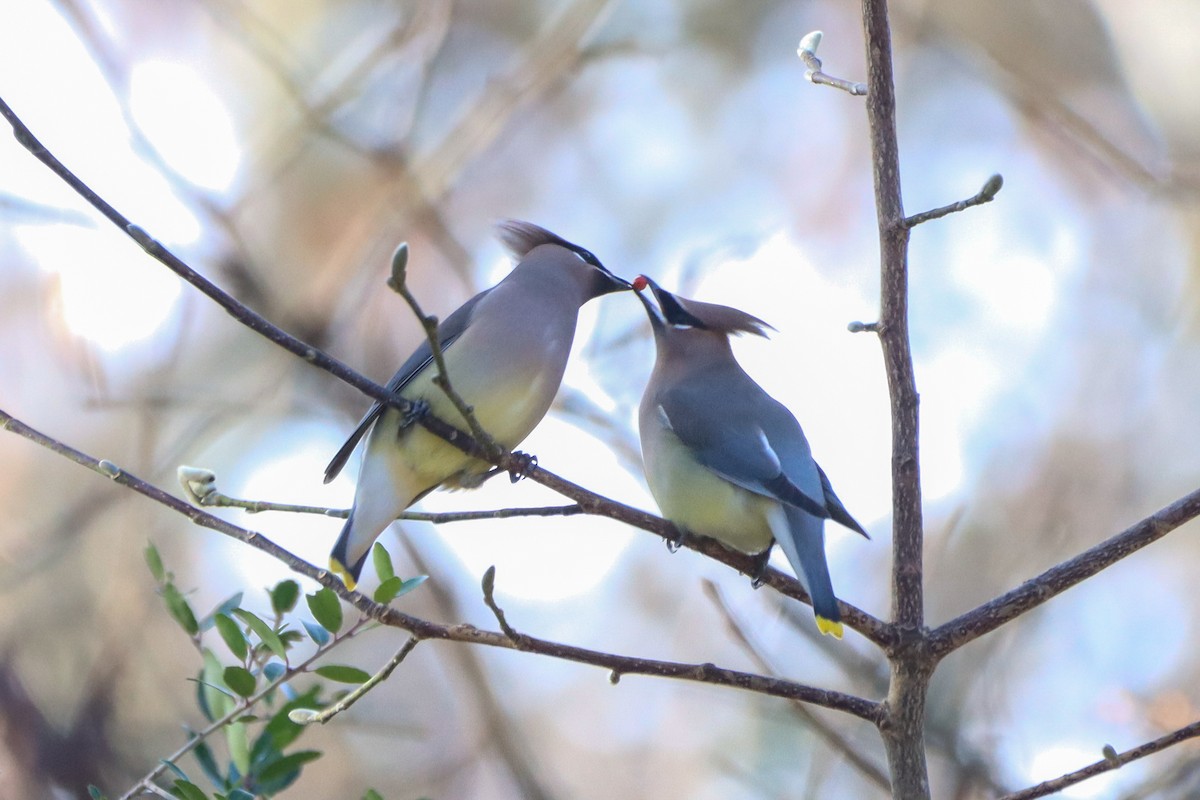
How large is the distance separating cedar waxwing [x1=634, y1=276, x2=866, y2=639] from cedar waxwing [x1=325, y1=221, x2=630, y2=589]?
403mm

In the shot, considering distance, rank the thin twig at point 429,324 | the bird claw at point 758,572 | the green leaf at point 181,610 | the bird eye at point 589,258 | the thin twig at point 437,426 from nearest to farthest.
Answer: the thin twig at point 429,324, the thin twig at point 437,426, the green leaf at point 181,610, the bird claw at point 758,572, the bird eye at point 589,258

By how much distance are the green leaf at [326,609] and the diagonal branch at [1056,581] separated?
4.00 ft

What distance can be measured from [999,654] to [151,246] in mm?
4463

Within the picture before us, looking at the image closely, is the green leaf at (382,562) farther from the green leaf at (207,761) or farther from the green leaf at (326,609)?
the green leaf at (207,761)

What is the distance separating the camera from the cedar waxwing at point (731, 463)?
10.8 ft

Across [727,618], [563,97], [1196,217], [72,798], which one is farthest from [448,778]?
[1196,217]

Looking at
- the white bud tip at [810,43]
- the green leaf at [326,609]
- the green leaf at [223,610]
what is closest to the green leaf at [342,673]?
the green leaf at [326,609]

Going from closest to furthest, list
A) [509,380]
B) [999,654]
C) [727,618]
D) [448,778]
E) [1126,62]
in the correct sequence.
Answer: [727,618]
[509,380]
[999,654]
[448,778]
[1126,62]

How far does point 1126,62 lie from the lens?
749 cm

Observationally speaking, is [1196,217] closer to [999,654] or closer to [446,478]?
[999,654]

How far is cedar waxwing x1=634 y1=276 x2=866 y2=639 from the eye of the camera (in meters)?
3.28

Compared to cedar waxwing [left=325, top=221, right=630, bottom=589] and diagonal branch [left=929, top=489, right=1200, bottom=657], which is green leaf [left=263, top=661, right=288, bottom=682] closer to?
cedar waxwing [left=325, top=221, right=630, bottom=589]

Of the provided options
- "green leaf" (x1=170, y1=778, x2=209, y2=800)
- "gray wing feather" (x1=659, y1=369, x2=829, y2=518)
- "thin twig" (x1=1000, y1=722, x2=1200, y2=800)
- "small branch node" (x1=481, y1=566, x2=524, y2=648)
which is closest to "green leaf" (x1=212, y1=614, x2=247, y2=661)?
"green leaf" (x1=170, y1=778, x2=209, y2=800)

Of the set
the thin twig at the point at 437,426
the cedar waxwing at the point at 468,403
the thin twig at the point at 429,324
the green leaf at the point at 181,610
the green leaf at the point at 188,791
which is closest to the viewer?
the thin twig at the point at 429,324
